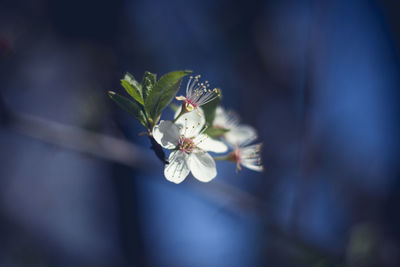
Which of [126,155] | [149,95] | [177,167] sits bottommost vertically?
[177,167]

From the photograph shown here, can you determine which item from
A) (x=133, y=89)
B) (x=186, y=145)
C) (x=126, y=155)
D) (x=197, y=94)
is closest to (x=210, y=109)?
(x=197, y=94)

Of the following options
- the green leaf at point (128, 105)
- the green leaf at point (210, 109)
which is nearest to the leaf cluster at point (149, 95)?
the green leaf at point (128, 105)

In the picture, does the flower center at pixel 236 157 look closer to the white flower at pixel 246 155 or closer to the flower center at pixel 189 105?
the white flower at pixel 246 155

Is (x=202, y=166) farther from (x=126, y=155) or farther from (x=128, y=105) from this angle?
(x=126, y=155)

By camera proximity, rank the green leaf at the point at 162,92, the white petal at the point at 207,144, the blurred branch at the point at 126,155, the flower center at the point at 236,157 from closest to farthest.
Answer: the green leaf at the point at 162,92, the white petal at the point at 207,144, the flower center at the point at 236,157, the blurred branch at the point at 126,155

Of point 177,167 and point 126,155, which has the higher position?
point 126,155

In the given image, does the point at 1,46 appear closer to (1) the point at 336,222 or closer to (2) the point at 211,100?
(2) the point at 211,100
